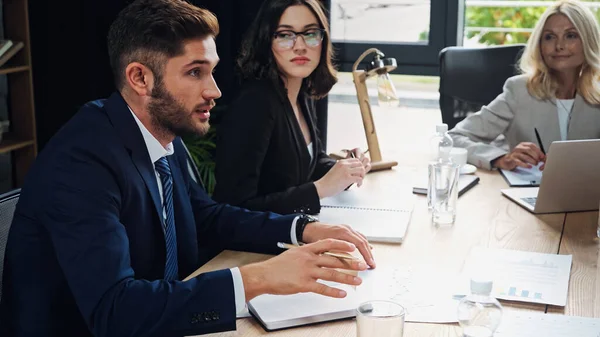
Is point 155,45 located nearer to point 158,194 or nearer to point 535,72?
point 158,194

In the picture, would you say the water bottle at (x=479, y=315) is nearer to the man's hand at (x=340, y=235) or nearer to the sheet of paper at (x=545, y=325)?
the sheet of paper at (x=545, y=325)

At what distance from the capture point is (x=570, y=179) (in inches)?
85.7

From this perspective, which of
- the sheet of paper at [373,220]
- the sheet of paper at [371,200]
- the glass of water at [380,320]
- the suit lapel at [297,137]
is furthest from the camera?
the suit lapel at [297,137]

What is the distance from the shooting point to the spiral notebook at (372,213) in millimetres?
1964

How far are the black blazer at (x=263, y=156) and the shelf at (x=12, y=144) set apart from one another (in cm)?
170

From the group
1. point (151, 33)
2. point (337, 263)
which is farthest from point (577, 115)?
point (151, 33)

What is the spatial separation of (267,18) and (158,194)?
94 cm

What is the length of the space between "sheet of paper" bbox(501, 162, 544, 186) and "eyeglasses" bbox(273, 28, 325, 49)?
2.57 feet

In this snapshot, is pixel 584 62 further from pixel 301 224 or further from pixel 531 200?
pixel 301 224

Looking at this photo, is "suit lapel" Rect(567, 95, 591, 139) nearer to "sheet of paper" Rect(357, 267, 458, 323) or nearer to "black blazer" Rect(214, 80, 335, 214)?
Result: "black blazer" Rect(214, 80, 335, 214)

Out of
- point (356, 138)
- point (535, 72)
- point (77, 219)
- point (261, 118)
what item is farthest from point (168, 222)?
point (356, 138)

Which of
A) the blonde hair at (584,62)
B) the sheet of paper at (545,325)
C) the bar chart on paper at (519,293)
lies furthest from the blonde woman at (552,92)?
the sheet of paper at (545,325)

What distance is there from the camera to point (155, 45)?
1589mm

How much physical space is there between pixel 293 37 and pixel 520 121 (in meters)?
1.09
